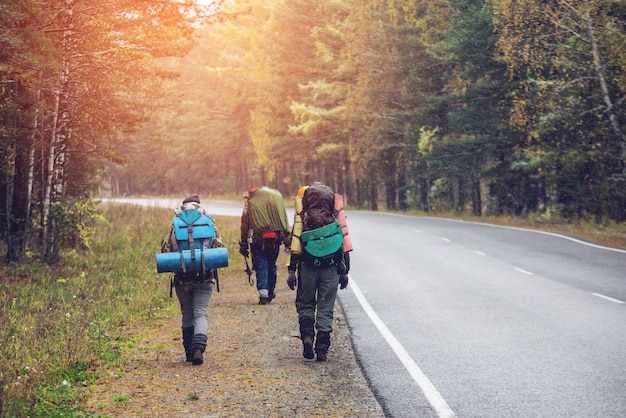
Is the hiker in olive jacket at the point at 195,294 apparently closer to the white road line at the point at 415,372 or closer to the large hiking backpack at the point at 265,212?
the white road line at the point at 415,372

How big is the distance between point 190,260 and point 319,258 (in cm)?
149

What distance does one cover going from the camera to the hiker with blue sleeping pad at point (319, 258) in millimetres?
9031

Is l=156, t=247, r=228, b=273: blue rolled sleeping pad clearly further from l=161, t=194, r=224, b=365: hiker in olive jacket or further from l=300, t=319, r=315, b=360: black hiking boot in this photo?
l=300, t=319, r=315, b=360: black hiking boot

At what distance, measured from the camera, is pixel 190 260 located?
338 inches

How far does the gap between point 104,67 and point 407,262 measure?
8.54m

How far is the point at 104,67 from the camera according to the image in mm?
17969

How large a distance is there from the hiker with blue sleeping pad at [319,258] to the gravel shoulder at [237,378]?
36 cm

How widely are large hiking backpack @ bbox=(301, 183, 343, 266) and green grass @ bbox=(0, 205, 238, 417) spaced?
265cm

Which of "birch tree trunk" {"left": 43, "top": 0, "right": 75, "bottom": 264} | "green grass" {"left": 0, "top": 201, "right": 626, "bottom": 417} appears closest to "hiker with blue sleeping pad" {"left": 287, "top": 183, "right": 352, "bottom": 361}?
"green grass" {"left": 0, "top": 201, "right": 626, "bottom": 417}

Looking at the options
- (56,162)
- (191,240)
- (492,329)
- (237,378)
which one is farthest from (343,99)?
(237,378)

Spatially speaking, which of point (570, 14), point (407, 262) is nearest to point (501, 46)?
point (570, 14)

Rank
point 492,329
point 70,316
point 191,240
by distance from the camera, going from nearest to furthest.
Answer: point 191,240
point 492,329
point 70,316

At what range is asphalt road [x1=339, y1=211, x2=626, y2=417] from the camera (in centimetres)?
710

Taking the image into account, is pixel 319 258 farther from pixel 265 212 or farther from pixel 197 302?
pixel 265 212
